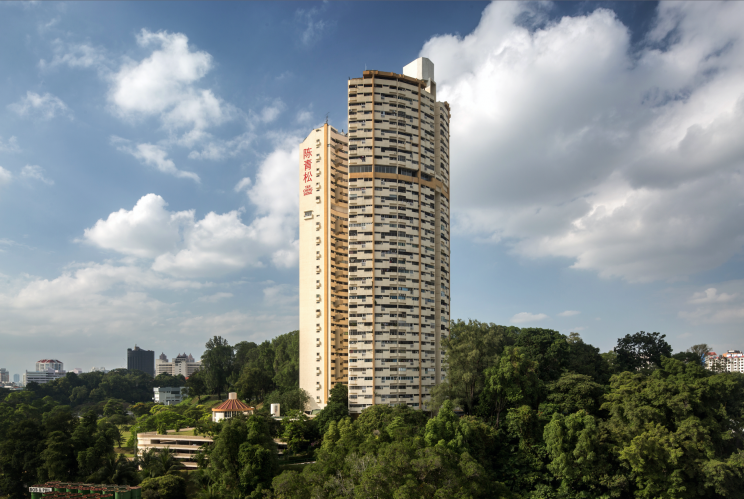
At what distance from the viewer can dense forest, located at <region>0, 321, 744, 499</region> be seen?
97.9 feet

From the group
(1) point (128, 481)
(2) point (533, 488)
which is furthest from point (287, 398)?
(2) point (533, 488)

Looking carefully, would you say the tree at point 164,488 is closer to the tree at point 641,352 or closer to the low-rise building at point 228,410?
the low-rise building at point 228,410

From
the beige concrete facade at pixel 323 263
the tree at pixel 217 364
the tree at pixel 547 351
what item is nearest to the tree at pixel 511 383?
the tree at pixel 547 351

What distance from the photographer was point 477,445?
Result: 36.9 meters

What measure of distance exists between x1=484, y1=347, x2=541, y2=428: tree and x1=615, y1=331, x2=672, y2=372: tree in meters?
19.3

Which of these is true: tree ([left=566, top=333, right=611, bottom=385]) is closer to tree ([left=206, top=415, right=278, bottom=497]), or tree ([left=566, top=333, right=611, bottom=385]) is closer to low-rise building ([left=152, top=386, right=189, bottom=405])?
tree ([left=206, top=415, right=278, bottom=497])

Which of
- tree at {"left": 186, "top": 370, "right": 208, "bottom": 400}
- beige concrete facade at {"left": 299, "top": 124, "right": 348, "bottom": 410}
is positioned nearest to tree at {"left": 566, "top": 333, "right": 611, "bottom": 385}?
beige concrete facade at {"left": 299, "top": 124, "right": 348, "bottom": 410}

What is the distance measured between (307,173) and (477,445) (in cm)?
3881

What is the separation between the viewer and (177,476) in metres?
39.2

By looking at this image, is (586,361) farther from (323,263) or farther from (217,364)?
(217,364)

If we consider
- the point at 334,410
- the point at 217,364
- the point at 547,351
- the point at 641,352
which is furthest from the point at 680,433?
the point at 217,364

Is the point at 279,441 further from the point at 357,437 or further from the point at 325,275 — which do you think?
the point at 325,275

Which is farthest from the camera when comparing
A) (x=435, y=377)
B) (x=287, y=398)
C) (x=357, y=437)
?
(x=287, y=398)

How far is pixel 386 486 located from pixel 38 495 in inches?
1036
